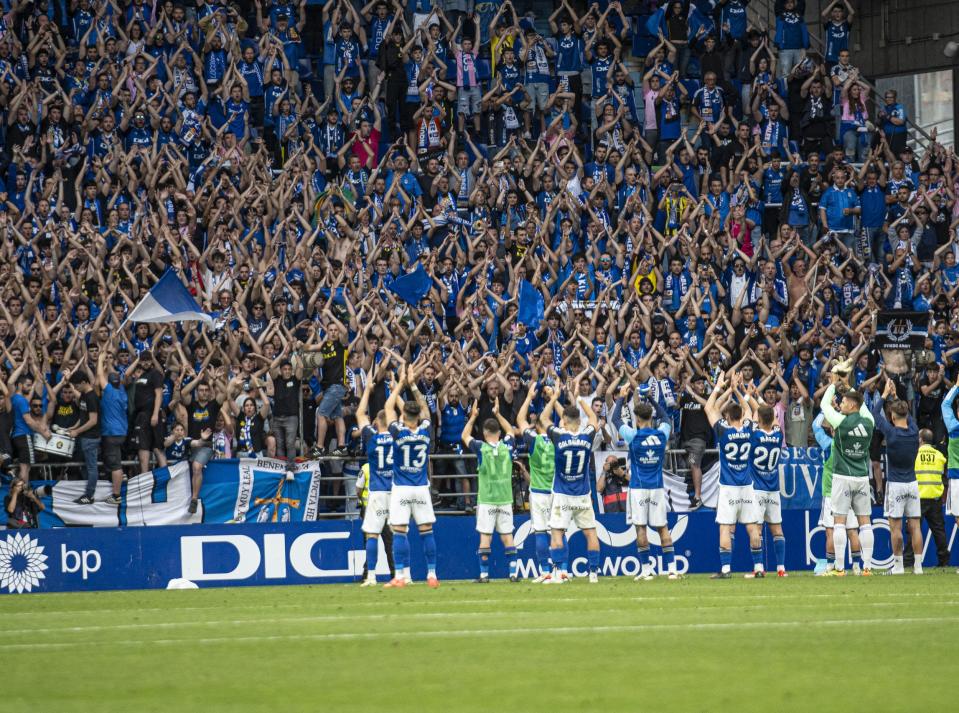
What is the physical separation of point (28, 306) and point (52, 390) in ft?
6.98

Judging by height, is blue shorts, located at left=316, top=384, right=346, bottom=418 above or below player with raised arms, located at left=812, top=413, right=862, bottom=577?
above

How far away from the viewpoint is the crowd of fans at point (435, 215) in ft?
76.9

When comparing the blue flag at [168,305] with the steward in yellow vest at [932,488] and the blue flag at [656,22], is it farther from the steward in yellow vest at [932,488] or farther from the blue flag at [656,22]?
the blue flag at [656,22]

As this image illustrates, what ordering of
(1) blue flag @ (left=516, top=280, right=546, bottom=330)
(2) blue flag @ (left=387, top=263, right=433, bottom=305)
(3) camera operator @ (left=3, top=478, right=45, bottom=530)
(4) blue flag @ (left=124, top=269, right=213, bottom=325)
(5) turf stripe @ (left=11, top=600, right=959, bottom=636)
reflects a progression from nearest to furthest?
1. (5) turf stripe @ (left=11, top=600, right=959, bottom=636)
2. (3) camera operator @ (left=3, top=478, right=45, bottom=530)
3. (4) blue flag @ (left=124, top=269, right=213, bottom=325)
4. (2) blue flag @ (left=387, top=263, right=433, bottom=305)
5. (1) blue flag @ (left=516, top=280, right=546, bottom=330)

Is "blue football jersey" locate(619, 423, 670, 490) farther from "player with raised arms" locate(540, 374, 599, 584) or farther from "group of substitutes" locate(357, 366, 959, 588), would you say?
"player with raised arms" locate(540, 374, 599, 584)

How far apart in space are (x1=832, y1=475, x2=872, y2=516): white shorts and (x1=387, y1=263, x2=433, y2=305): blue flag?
8.62m

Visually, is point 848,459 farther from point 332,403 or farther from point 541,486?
point 332,403

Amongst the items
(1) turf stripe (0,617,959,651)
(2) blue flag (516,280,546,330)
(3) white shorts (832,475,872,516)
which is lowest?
(1) turf stripe (0,617,959,651)

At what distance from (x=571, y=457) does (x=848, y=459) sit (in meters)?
3.42

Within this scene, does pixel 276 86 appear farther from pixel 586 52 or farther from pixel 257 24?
pixel 586 52

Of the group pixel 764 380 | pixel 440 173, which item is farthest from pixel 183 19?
pixel 764 380

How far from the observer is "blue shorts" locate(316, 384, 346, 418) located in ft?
76.0

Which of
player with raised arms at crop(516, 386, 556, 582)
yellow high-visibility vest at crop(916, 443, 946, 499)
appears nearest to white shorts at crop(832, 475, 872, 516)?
yellow high-visibility vest at crop(916, 443, 946, 499)

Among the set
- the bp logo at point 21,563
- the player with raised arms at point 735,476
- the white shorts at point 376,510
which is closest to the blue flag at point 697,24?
the player with raised arms at point 735,476
